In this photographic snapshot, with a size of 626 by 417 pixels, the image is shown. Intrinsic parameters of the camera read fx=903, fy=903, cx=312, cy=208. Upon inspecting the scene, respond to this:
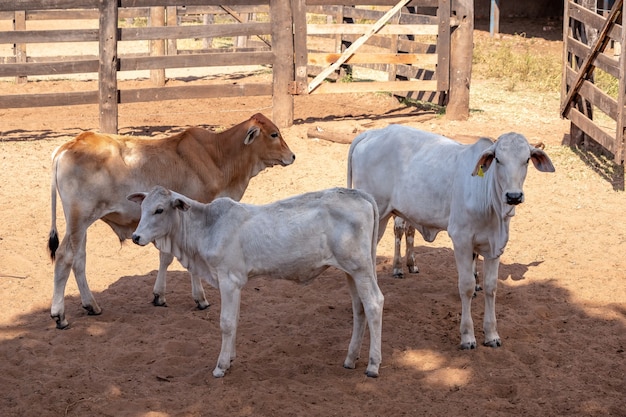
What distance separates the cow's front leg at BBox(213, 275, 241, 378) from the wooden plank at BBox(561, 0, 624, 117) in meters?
7.32

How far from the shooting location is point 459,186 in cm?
709

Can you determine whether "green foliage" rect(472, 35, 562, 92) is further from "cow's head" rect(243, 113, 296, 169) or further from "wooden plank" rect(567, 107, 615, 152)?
"cow's head" rect(243, 113, 296, 169)

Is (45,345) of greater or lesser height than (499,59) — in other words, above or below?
below

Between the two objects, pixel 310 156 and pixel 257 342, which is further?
pixel 310 156

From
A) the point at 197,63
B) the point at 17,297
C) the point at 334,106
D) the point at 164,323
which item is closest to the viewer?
the point at 164,323

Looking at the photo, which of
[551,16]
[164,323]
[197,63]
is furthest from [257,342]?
[551,16]

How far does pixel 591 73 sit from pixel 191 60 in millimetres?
5793

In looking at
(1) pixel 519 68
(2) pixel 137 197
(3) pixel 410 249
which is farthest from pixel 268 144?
(1) pixel 519 68

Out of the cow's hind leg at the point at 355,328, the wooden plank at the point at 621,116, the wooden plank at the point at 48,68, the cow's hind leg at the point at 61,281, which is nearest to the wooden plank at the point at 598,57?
the wooden plank at the point at 621,116

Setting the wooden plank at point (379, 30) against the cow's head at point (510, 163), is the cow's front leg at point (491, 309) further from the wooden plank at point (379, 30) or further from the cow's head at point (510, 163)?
the wooden plank at point (379, 30)

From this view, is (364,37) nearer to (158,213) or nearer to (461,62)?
(461,62)

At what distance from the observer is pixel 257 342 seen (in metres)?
7.15

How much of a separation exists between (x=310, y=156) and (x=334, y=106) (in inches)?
138

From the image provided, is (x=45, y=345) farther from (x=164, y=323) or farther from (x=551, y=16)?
(x=551, y=16)
